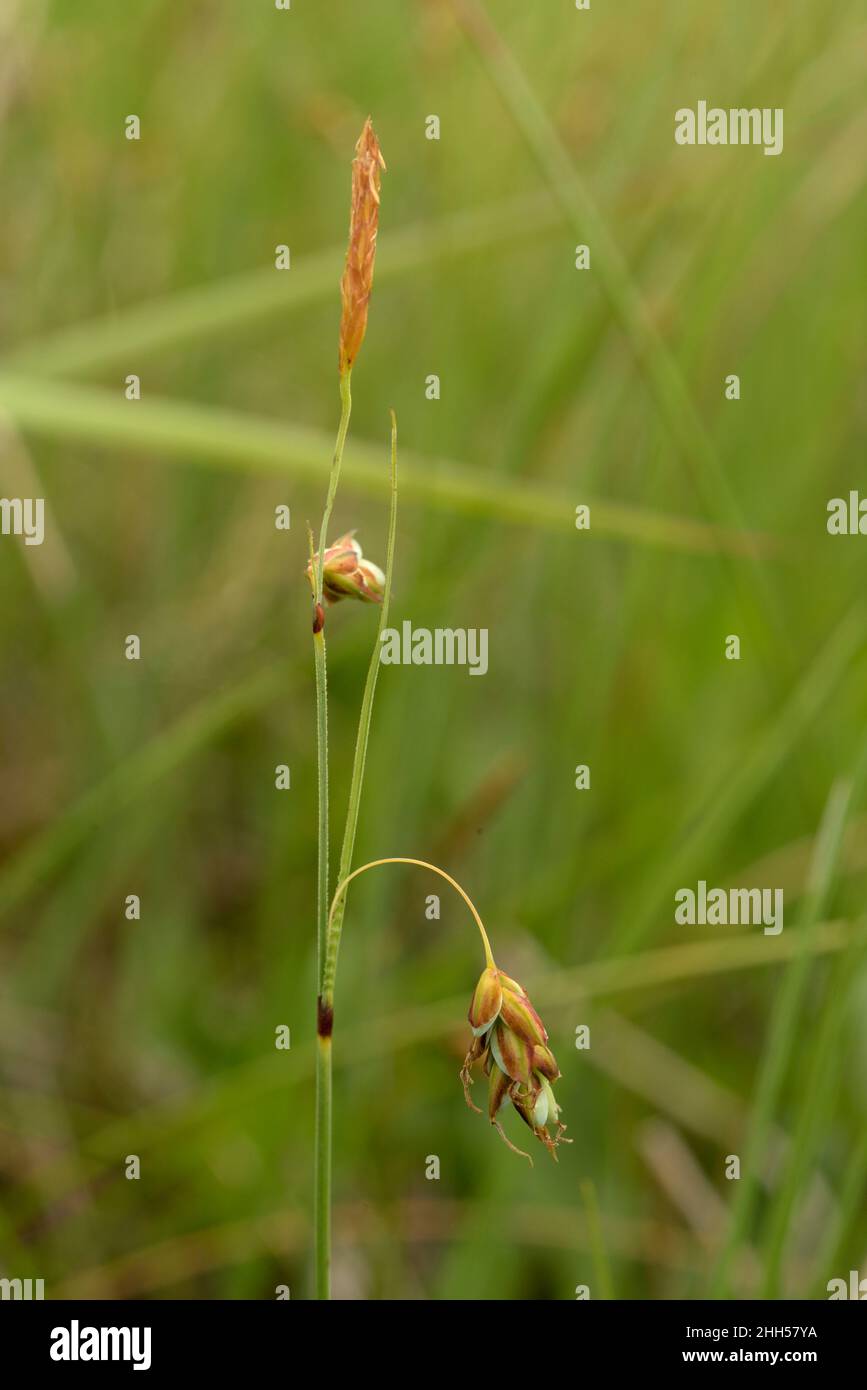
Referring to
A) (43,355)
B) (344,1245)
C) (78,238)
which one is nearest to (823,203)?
(78,238)

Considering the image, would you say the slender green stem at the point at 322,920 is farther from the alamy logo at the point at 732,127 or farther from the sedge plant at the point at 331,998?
the alamy logo at the point at 732,127

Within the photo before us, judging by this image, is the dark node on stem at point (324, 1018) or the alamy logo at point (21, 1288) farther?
the alamy logo at point (21, 1288)

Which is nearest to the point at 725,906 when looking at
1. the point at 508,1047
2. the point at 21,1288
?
the point at 21,1288

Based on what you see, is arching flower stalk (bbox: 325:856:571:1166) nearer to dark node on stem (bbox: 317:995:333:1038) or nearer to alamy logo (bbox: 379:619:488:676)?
dark node on stem (bbox: 317:995:333:1038)

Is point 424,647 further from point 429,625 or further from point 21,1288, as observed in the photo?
point 21,1288
